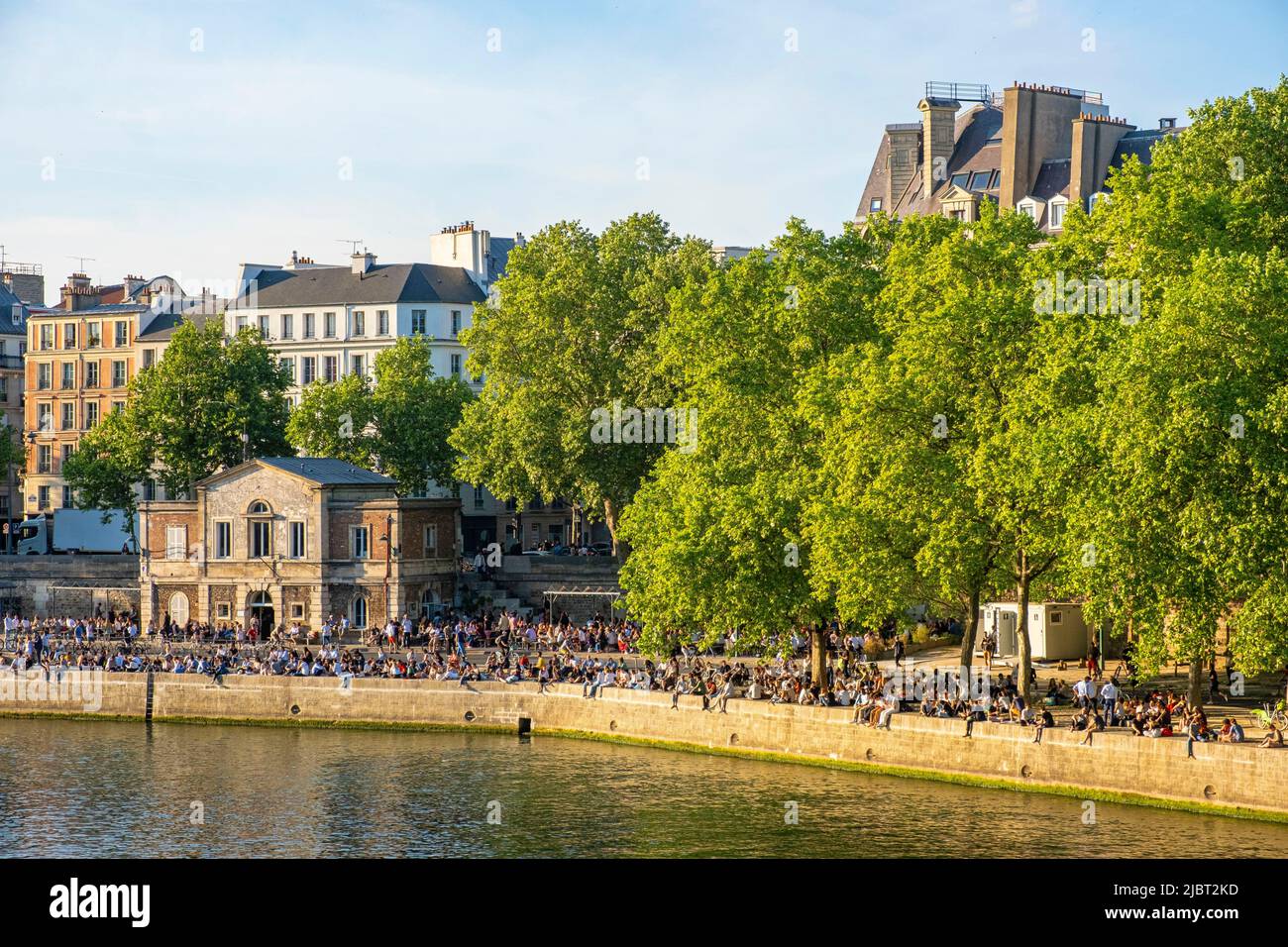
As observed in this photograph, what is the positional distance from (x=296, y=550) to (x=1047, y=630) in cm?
3257

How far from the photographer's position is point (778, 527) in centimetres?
5622

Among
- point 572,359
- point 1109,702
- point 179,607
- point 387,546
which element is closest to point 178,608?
point 179,607

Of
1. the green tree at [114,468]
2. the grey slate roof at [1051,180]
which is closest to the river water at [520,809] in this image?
the green tree at [114,468]

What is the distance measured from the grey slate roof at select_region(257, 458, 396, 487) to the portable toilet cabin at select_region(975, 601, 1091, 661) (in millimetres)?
A: 29067

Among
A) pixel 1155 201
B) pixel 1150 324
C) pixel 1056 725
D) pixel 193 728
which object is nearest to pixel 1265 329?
pixel 1150 324

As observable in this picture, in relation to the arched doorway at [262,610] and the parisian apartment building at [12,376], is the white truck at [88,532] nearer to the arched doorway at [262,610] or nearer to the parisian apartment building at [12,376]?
the arched doorway at [262,610]

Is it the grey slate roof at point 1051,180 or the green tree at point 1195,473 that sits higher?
the grey slate roof at point 1051,180

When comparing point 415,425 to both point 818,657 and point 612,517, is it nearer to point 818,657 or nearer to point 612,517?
point 612,517

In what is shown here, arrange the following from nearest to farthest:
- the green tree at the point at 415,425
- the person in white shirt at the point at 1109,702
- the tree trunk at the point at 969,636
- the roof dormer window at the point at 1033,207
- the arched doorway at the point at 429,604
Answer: the person in white shirt at the point at 1109,702, the tree trunk at the point at 969,636, the arched doorway at the point at 429,604, the roof dormer window at the point at 1033,207, the green tree at the point at 415,425

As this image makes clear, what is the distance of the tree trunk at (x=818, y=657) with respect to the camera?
5753 centimetres

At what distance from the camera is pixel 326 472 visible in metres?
76.6

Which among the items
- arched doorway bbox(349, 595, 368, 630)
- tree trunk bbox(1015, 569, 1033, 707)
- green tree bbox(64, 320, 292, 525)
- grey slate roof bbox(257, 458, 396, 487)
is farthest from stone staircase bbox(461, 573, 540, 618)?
tree trunk bbox(1015, 569, 1033, 707)

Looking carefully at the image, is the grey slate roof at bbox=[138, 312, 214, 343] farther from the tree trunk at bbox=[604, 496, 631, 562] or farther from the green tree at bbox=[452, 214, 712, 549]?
the tree trunk at bbox=[604, 496, 631, 562]

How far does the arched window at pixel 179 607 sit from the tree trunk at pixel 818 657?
31194mm
